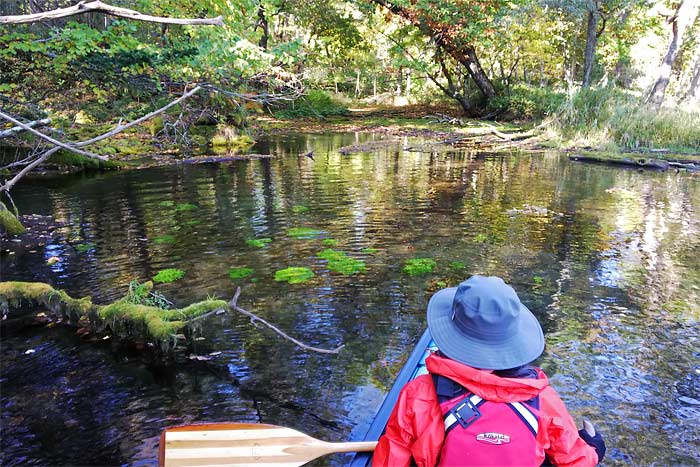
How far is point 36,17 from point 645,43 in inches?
1478

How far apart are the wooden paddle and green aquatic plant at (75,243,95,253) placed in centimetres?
465

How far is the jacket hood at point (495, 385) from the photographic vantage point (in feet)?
5.85

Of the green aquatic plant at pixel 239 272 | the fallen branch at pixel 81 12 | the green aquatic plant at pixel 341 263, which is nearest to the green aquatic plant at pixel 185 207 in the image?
the green aquatic plant at pixel 239 272

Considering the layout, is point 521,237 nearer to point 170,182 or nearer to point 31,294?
point 31,294

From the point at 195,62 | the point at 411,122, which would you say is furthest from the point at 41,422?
the point at 411,122

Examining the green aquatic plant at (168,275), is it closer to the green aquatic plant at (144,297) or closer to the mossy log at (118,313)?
the green aquatic plant at (144,297)

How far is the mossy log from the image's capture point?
411cm

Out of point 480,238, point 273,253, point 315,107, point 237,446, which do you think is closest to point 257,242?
point 273,253

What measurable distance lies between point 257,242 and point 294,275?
1.37 m

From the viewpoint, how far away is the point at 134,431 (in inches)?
129

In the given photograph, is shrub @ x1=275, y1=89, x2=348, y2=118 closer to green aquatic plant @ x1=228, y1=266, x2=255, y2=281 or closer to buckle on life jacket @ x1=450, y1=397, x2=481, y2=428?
green aquatic plant @ x1=228, y1=266, x2=255, y2=281

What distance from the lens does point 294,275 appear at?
5.71 meters

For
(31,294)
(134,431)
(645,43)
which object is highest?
(645,43)

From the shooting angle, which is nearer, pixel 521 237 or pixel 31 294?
pixel 31 294
